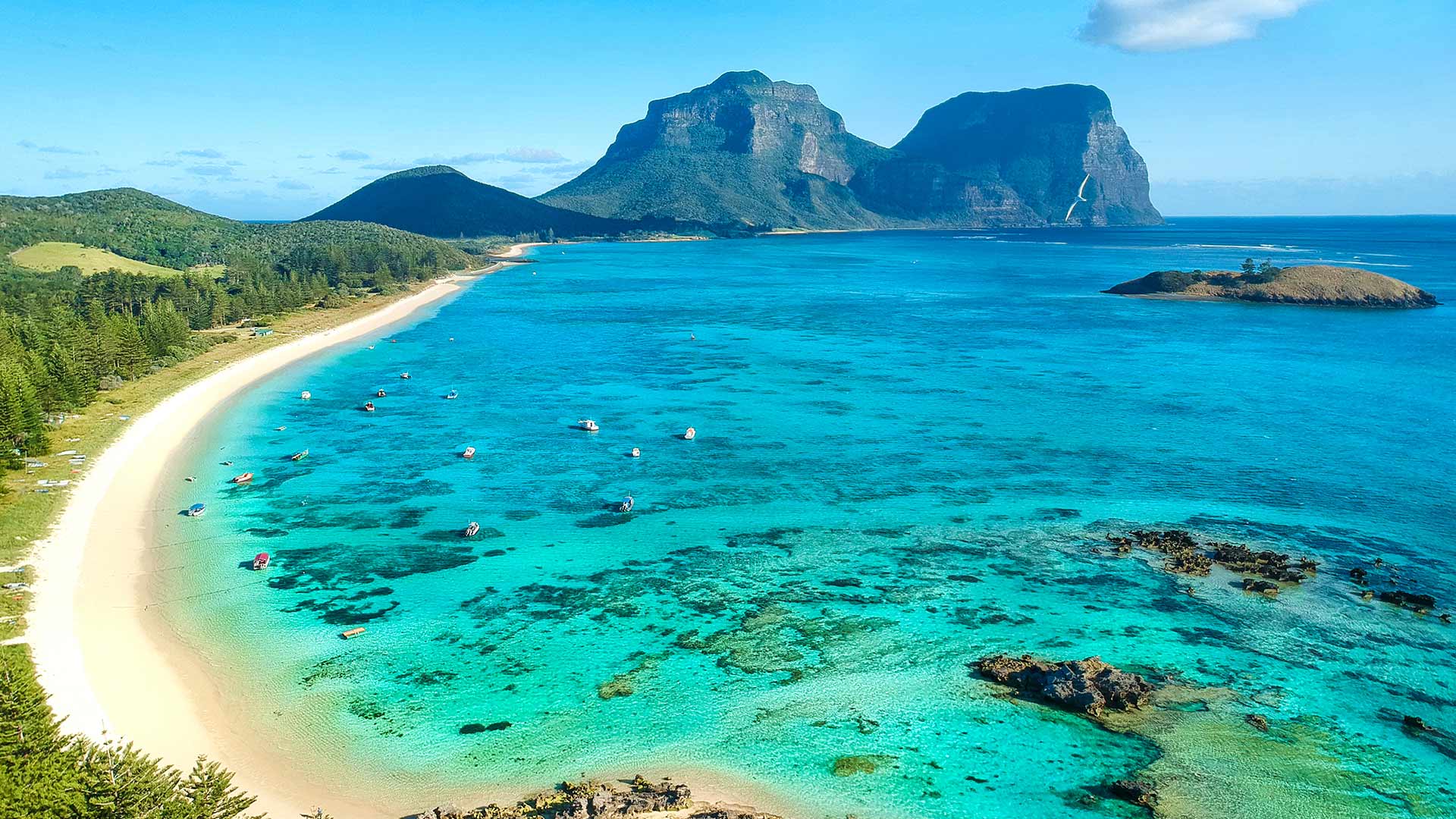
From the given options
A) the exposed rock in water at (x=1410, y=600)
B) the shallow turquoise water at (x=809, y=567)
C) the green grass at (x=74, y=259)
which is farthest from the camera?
the green grass at (x=74, y=259)

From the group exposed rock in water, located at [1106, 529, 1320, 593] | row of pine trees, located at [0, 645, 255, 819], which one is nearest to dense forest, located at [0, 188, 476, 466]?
row of pine trees, located at [0, 645, 255, 819]

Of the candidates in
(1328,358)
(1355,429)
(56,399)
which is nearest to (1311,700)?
(1355,429)

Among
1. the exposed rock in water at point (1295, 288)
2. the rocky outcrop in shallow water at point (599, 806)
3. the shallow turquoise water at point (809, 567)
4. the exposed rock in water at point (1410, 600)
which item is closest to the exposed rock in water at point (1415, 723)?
the shallow turquoise water at point (809, 567)

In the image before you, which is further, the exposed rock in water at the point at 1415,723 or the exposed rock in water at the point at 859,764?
the exposed rock in water at the point at 1415,723

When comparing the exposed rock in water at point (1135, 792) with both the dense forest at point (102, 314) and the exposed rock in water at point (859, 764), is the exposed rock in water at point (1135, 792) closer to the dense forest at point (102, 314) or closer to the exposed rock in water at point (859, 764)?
the exposed rock in water at point (859, 764)

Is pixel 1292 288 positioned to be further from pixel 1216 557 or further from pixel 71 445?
pixel 71 445

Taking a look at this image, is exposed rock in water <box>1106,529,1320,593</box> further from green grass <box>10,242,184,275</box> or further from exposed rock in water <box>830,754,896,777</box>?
green grass <box>10,242,184,275</box>

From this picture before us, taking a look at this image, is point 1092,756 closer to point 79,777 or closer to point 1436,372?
point 79,777
